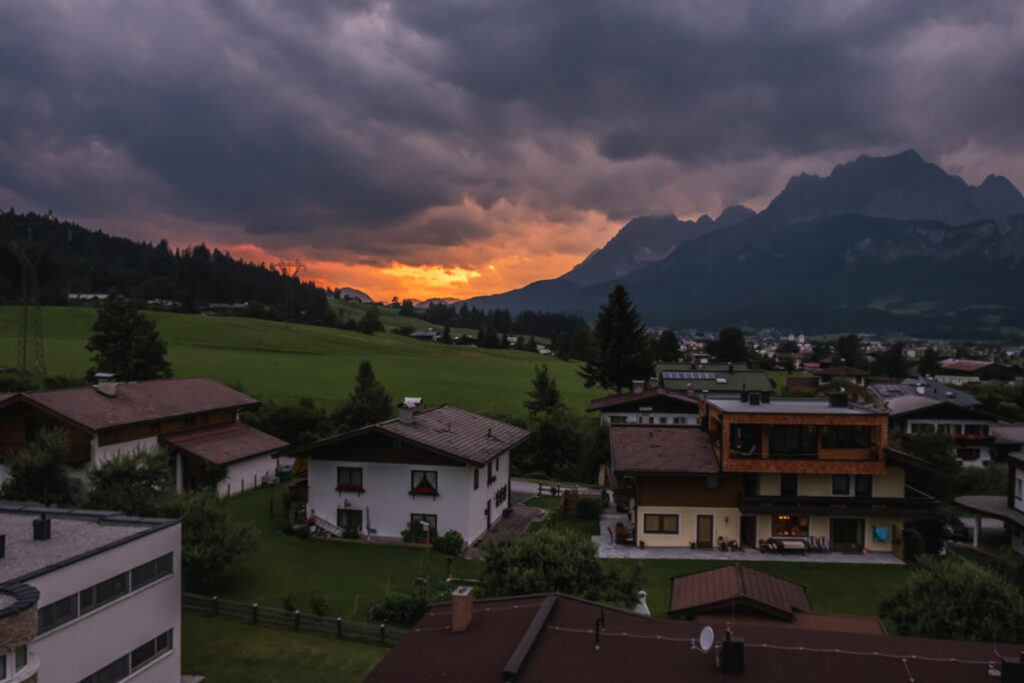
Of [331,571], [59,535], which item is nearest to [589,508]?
[331,571]

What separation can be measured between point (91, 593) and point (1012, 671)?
19.2 meters

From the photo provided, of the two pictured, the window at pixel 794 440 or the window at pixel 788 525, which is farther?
the window at pixel 788 525

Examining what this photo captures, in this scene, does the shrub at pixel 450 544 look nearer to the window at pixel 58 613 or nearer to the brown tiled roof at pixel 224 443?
the brown tiled roof at pixel 224 443

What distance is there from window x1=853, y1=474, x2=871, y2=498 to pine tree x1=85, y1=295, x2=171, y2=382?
67.1 m

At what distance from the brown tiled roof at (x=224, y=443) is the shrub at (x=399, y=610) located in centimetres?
2106

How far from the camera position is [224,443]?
44625 millimetres

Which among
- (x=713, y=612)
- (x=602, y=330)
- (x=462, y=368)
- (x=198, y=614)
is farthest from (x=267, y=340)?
(x=713, y=612)

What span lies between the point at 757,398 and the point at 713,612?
23.6 metres

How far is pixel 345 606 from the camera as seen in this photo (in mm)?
25516

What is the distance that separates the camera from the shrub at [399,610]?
79.2 ft

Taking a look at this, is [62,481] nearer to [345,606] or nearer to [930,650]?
[345,606]

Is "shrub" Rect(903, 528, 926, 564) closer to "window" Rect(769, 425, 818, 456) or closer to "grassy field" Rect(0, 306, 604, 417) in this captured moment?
"window" Rect(769, 425, 818, 456)

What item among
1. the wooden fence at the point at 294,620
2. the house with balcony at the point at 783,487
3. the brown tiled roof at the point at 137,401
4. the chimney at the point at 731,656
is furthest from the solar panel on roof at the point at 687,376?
the chimney at the point at 731,656

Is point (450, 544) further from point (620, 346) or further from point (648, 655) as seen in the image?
point (620, 346)
